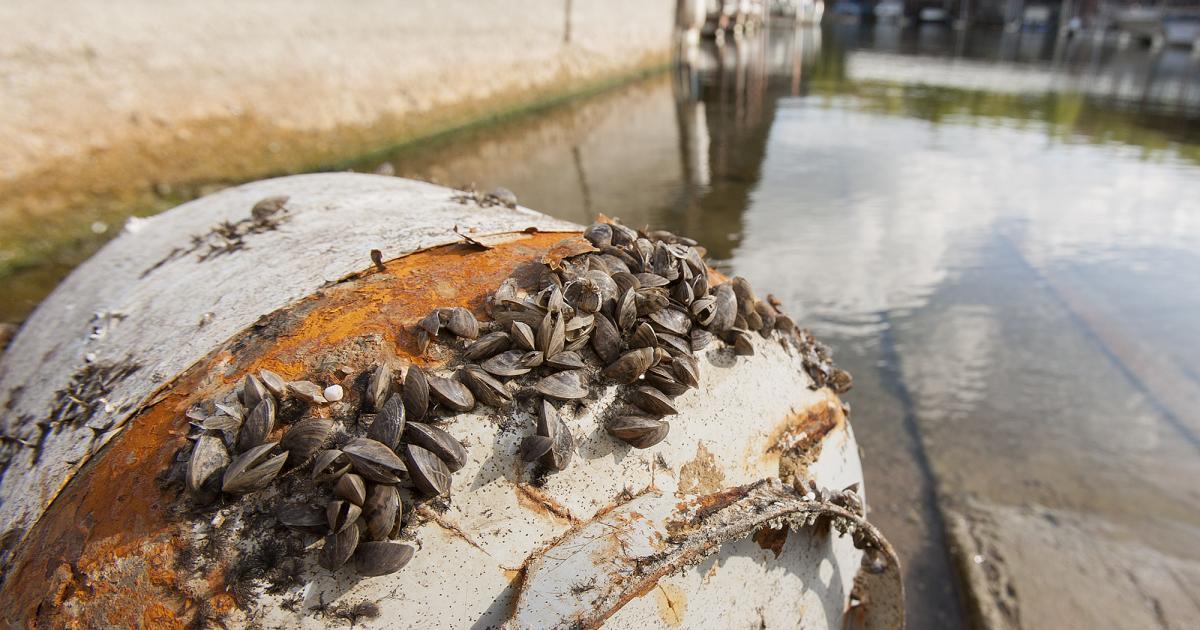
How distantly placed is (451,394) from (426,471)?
20 centimetres

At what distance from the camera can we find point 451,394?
1.49m

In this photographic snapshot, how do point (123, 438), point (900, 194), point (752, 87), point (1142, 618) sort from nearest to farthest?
point (123, 438) → point (1142, 618) → point (900, 194) → point (752, 87)

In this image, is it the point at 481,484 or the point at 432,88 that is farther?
the point at 432,88

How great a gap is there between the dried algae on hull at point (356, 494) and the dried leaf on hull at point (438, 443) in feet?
0.16

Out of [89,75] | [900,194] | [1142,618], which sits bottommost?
[1142,618]

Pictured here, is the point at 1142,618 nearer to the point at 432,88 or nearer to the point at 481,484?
the point at 481,484

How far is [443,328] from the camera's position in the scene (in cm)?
166

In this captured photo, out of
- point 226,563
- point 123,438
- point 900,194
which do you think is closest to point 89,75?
point 123,438

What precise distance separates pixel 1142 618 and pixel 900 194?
246 inches

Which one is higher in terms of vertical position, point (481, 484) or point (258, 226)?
point (258, 226)

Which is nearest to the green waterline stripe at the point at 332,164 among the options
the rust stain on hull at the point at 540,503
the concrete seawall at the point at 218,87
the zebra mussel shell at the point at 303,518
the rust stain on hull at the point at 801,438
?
the concrete seawall at the point at 218,87

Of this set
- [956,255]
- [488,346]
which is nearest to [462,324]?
[488,346]

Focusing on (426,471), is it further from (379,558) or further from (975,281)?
(975,281)

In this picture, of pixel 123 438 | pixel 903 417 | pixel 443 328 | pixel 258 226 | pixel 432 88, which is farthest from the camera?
pixel 432 88
